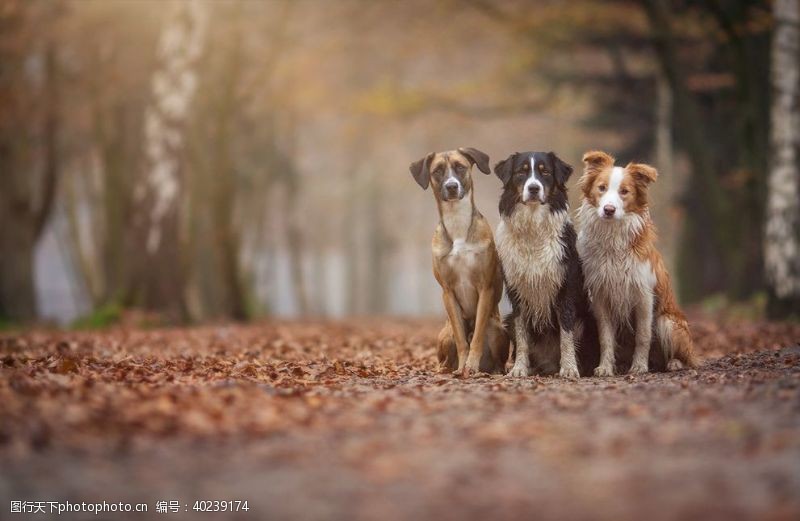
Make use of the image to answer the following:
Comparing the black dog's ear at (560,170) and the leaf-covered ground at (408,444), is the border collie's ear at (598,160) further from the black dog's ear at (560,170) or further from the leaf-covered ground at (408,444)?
the leaf-covered ground at (408,444)

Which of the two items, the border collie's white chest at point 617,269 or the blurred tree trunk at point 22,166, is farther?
the blurred tree trunk at point 22,166

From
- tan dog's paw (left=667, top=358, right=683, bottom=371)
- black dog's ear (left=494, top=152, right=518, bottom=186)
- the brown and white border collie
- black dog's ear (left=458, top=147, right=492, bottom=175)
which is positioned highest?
black dog's ear (left=458, top=147, right=492, bottom=175)

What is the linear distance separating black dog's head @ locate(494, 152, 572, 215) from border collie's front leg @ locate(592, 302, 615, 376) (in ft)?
3.26

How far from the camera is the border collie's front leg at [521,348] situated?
8.85 m

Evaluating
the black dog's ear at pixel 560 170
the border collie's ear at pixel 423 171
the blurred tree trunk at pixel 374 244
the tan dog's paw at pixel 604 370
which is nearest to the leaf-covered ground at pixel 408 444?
the tan dog's paw at pixel 604 370

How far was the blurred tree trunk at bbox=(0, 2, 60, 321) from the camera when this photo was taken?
65.1ft

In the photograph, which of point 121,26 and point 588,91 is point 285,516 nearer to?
point 121,26

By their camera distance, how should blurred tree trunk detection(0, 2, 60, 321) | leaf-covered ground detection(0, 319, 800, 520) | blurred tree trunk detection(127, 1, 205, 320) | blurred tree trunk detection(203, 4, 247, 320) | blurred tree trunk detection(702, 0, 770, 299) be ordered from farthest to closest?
blurred tree trunk detection(203, 4, 247, 320) → blurred tree trunk detection(0, 2, 60, 321) → blurred tree trunk detection(702, 0, 770, 299) → blurred tree trunk detection(127, 1, 205, 320) → leaf-covered ground detection(0, 319, 800, 520)

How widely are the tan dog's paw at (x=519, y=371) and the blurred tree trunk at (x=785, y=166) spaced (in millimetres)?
7641

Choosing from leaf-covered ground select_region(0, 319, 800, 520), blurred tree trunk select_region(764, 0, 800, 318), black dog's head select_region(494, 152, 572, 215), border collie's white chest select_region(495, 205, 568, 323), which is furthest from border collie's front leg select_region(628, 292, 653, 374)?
blurred tree trunk select_region(764, 0, 800, 318)

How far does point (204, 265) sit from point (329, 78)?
1137cm

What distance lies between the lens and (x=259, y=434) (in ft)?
18.1

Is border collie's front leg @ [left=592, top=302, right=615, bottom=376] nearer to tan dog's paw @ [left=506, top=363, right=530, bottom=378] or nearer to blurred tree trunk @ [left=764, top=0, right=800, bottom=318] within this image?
tan dog's paw @ [left=506, top=363, right=530, bottom=378]

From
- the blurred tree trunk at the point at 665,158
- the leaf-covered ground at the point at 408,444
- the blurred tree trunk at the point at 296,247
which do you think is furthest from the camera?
the blurred tree trunk at the point at 296,247
